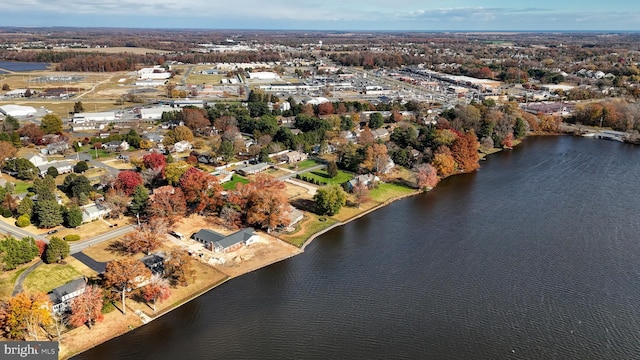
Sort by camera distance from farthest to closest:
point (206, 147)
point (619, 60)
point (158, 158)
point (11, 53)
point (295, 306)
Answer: point (11, 53), point (619, 60), point (206, 147), point (158, 158), point (295, 306)

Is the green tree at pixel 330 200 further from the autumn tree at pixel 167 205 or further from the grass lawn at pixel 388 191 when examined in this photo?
the autumn tree at pixel 167 205

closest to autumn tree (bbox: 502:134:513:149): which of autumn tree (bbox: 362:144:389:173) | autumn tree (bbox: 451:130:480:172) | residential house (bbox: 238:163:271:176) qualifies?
autumn tree (bbox: 451:130:480:172)

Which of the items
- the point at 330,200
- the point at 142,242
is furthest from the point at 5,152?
the point at 330,200

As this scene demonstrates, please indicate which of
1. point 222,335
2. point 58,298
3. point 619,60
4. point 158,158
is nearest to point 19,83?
point 158,158

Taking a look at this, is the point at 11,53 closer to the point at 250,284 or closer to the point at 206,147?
the point at 206,147

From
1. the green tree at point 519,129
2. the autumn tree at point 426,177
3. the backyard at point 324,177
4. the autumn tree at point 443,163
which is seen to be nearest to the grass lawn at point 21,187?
the backyard at point 324,177

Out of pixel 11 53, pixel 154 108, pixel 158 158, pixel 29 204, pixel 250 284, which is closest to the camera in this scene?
pixel 250 284

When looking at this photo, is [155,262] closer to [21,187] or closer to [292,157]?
[21,187]
